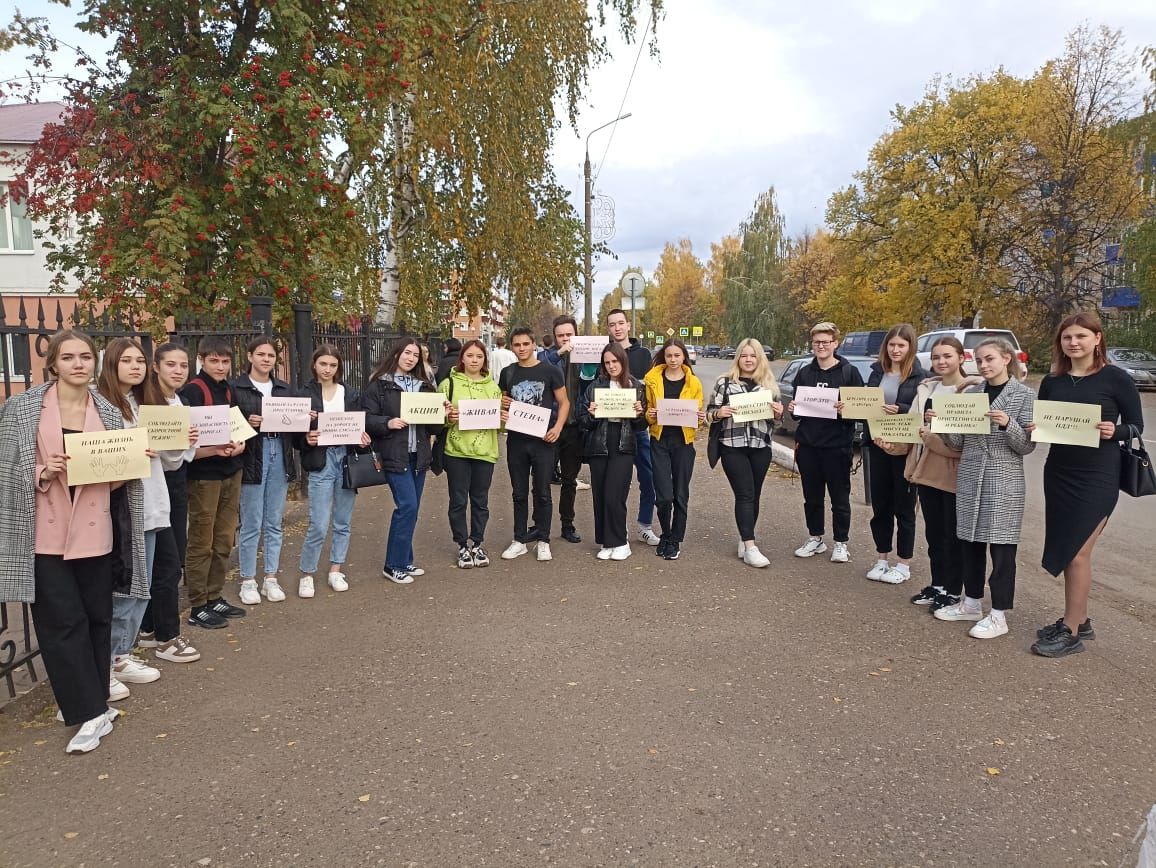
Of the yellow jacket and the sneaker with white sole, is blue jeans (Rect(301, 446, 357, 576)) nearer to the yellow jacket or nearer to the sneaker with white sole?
the sneaker with white sole

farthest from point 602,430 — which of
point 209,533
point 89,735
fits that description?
point 89,735

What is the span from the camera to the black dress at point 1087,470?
4785 millimetres

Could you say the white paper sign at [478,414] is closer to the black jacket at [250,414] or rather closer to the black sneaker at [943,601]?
the black jacket at [250,414]

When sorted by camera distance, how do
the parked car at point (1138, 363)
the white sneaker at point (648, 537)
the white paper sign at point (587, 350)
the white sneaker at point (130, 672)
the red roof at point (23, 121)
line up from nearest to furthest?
the white sneaker at point (130, 672) < the white sneaker at point (648, 537) < the white paper sign at point (587, 350) < the red roof at point (23, 121) < the parked car at point (1138, 363)

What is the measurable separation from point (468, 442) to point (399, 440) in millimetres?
626

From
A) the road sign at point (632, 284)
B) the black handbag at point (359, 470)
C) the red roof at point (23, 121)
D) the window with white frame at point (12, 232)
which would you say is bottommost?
the black handbag at point (359, 470)

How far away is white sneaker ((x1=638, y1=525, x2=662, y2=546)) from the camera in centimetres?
768

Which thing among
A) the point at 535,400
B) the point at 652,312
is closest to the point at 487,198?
the point at 535,400

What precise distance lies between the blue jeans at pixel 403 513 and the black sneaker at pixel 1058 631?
4.38 m

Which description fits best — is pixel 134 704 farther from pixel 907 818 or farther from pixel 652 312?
pixel 652 312

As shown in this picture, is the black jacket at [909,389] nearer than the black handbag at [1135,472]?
No

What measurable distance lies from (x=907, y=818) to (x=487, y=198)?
12.5 metres

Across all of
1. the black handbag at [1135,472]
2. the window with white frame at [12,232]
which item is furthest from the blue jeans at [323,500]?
the window with white frame at [12,232]

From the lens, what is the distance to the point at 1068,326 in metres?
4.87
